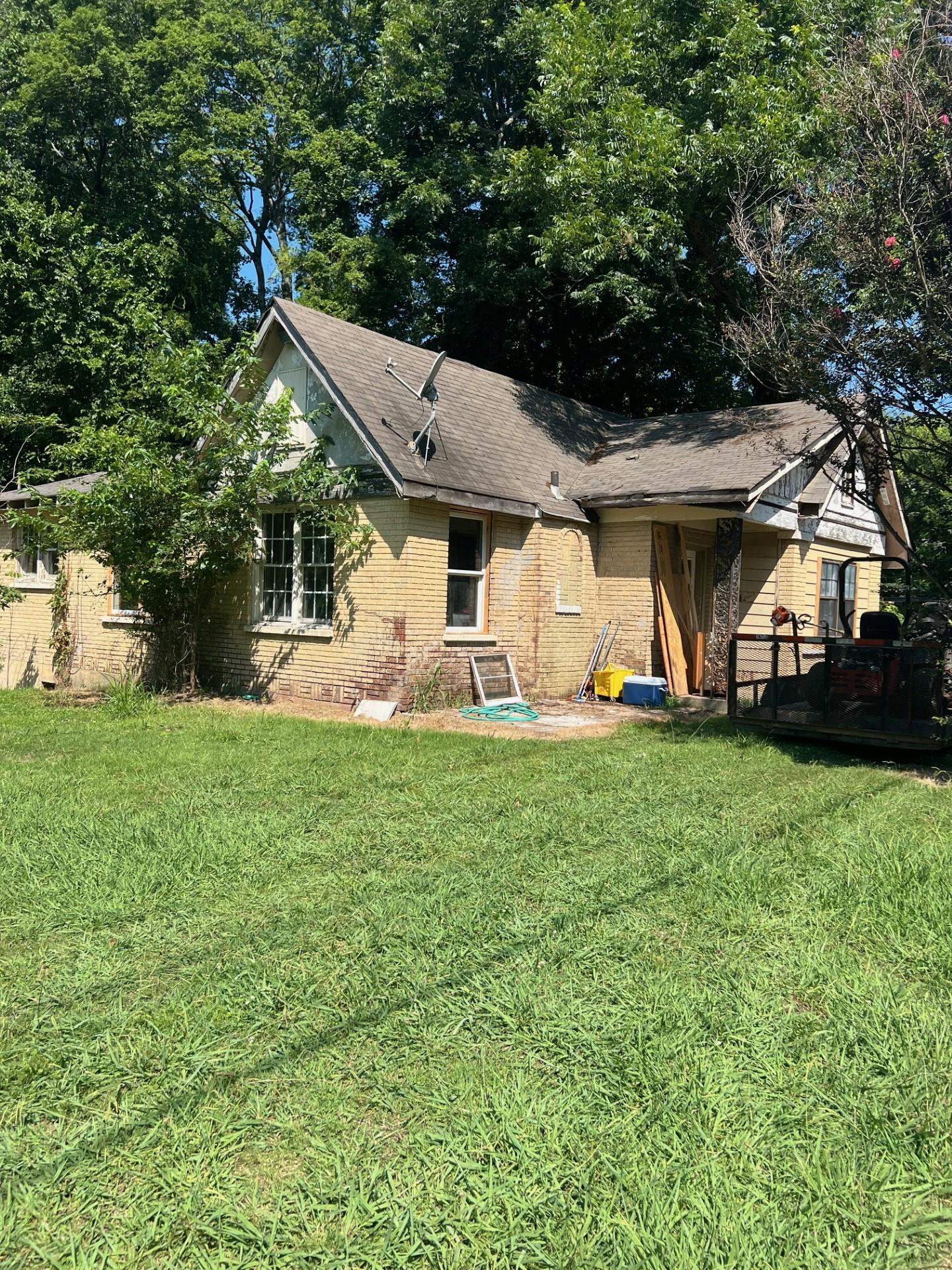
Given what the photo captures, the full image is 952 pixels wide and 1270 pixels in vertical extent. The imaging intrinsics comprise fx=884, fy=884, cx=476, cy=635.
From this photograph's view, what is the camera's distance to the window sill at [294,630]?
41.2ft

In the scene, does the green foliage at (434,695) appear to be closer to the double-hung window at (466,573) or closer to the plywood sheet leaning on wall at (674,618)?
the double-hung window at (466,573)

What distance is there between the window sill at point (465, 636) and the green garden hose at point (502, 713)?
3.16ft

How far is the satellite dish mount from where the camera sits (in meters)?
12.1

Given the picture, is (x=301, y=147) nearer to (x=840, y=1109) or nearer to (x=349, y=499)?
(x=349, y=499)

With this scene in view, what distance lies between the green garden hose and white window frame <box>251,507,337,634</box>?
2361 mm

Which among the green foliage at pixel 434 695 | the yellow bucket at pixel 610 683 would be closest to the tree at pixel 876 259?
the yellow bucket at pixel 610 683

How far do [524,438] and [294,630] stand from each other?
5.42m

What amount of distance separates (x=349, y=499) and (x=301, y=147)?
21020 millimetres

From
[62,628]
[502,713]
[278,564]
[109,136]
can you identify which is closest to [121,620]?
[62,628]

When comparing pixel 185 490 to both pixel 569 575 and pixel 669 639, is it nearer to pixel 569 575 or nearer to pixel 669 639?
pixel 569 575

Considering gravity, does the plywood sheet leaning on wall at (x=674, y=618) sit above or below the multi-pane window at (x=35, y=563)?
below

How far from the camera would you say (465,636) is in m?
12.6

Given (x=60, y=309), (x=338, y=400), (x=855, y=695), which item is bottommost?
(x=855, y=695)

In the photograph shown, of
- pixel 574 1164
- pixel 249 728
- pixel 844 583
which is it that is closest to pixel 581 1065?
pixel 574 1164
